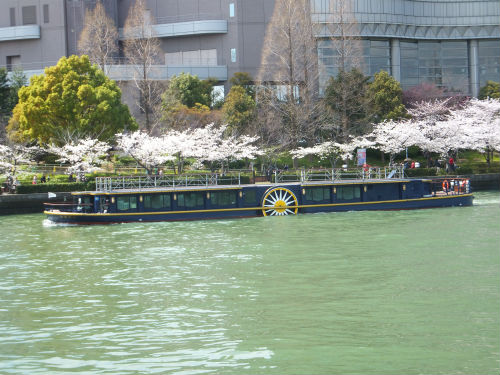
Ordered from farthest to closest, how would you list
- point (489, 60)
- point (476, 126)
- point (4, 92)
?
1. point (489, 60)
2. point (4, 92)
3. point (476, 126)

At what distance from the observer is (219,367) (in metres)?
15.1

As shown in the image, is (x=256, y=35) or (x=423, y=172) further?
(x=256, y=35)

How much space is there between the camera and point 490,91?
78.1 meters

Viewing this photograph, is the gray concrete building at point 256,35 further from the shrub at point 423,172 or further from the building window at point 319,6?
the shrub at point 423,172

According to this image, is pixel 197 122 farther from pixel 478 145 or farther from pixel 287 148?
pixel 478 145

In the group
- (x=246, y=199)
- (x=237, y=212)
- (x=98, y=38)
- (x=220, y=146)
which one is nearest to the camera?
(x=237, y=212)

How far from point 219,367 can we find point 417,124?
5165 cm

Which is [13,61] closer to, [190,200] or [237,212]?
[190,200]

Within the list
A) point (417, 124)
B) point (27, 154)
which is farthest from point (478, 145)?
point (27, 154)

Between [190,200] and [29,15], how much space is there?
166ft

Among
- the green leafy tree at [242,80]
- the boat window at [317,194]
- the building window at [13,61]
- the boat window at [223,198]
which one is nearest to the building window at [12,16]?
the building window at [13,61]

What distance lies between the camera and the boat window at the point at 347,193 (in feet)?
147

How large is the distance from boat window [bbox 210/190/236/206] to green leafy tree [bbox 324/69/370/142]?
22.0m

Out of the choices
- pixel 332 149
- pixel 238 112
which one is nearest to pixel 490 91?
pixel 332 149
